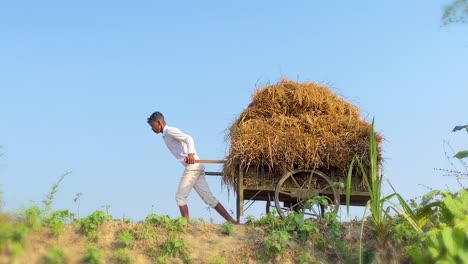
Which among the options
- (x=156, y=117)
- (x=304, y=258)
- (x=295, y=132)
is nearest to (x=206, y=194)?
(x=156, y=117)

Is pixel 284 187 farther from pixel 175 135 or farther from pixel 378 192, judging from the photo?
pixel 378 192

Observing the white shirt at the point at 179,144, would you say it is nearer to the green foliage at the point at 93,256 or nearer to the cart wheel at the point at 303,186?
the cart wheel at the point at 303,186

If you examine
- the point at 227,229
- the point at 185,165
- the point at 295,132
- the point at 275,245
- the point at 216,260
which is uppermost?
the point at 295,132

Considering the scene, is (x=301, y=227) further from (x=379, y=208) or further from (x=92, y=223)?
(x=92, y=223)

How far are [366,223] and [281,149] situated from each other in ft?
8.04

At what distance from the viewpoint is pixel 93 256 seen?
6355 mm

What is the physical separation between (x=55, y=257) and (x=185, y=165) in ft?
10.6

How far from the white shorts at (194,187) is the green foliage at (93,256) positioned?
2.71m

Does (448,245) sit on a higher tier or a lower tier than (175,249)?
higher

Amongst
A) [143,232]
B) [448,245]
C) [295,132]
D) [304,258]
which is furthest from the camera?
[295,132]

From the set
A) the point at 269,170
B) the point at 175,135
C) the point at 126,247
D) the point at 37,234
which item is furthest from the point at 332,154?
the point at 37,234

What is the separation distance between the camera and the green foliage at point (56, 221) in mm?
6887

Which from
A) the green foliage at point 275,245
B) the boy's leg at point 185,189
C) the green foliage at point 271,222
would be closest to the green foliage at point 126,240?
the green foliage at point 275,245

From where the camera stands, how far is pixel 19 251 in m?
5.98
